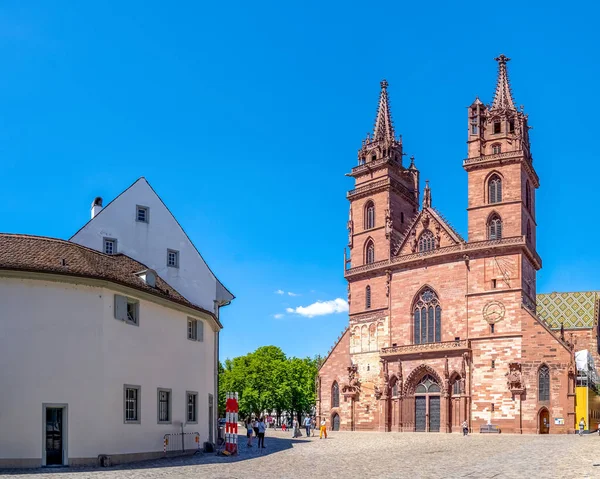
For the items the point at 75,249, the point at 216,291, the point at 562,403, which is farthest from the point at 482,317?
the point at 75,249

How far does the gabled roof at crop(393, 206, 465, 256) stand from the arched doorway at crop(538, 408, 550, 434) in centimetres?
1498

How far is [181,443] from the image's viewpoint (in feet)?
109

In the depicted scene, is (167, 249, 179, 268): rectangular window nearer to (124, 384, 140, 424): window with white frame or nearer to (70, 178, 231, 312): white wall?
(70, 178, 231, 312): white wall

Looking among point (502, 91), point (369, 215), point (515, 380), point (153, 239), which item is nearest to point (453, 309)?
point (515, 380)

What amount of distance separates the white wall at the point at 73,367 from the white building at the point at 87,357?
0.11 feet

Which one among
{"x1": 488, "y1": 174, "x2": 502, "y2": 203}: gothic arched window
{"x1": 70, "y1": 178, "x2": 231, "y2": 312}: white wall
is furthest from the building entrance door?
{"x1": 488, "y1": 174, "x2": 502, "y2": 203}: gothic arched window

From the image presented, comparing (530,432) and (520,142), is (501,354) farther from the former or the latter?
(520,142)

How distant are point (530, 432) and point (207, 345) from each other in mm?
32267

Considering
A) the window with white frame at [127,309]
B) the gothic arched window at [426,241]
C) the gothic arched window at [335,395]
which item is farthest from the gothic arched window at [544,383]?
the window with white frame at [127,309]

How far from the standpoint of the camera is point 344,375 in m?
74.8

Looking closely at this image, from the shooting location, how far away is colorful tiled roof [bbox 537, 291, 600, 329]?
283 feet

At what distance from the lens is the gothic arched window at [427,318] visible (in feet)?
224

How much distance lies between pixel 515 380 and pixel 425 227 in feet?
51.3

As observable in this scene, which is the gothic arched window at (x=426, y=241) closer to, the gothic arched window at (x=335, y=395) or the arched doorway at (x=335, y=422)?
the gothic arched window at (x=335, y=395)
